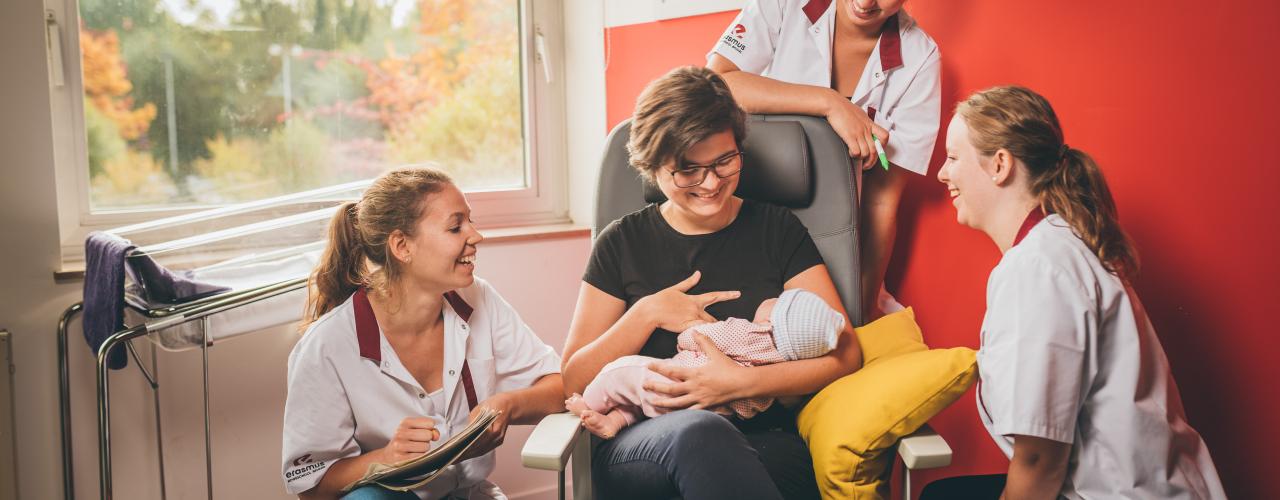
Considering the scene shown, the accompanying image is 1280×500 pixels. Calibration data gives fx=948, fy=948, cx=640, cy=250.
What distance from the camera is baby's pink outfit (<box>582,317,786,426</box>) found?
1637 mm

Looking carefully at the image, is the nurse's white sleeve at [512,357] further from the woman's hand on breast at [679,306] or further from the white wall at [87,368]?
the white wall at [87,368]

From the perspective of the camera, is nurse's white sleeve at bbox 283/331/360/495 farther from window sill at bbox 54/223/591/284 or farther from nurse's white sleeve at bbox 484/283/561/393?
window sill at bbox 54/223/591/284

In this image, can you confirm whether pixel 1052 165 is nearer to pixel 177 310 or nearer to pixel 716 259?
pixel 716 259

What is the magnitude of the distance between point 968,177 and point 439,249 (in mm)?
910

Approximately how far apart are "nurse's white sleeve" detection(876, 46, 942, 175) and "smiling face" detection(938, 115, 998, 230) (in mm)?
553

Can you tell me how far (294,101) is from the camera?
2.77m

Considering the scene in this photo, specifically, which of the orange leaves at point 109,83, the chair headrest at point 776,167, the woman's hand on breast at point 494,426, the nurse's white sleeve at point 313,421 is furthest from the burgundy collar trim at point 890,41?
the orange leaves at point 109,83

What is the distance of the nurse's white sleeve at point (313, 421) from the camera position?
5.11 feet

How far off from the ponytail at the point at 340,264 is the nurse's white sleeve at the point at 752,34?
96cm

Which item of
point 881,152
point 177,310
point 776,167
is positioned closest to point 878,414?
point 776,167

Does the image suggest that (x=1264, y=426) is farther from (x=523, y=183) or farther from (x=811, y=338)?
(x=523, y=183)

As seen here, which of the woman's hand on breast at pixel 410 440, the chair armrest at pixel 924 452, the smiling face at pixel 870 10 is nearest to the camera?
the chair armrest at pixel 924 452

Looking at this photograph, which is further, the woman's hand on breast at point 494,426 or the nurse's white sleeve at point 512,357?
the nurse's white sleeve at point 512,357

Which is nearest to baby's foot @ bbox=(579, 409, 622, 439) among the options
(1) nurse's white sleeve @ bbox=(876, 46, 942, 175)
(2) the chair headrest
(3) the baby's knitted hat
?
(3) the baby's knitted hat
